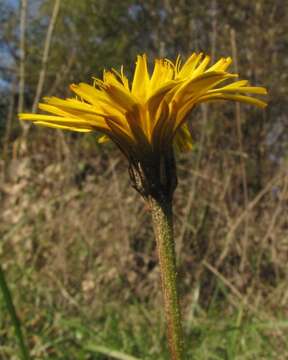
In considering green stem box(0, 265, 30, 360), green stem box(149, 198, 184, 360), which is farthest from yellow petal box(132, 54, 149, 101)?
green stem box(0, 265, 30, 360)

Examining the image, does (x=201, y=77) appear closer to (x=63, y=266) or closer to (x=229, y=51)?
(x=63, y=266)

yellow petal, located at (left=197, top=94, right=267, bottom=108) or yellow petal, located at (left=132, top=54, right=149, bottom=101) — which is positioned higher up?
yellow petal, located at (left=132, top=54, right=149, bottom=101)

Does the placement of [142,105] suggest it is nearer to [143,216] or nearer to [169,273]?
[169,273]

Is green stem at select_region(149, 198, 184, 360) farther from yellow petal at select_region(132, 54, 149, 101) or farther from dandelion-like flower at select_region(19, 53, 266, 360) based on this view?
yellow petal at select_region(132, 54, 149, 101)

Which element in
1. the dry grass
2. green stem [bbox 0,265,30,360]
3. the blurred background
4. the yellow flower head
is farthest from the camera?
the dry grass

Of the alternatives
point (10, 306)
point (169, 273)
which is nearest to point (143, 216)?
point (10, 306)

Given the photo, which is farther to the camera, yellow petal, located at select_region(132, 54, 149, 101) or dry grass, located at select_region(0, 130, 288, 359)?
dry grass, located at select_region(0, 130, 288, 359)
